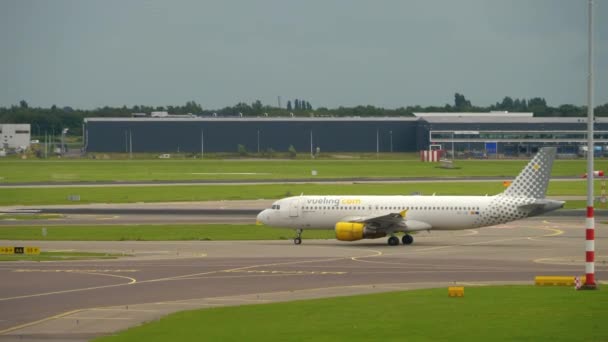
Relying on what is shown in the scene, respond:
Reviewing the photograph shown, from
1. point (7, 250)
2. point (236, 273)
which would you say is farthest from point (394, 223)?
point (7, 250)

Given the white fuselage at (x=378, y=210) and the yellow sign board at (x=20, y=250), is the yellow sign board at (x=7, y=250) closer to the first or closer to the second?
the yellow sign board at (x=20, y=250)

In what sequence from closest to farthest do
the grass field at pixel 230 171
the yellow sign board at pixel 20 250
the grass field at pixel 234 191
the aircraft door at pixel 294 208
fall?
the yellow sign board at pixel 20 250 < the aircraft door at pixel 294 208 < the grass field at pixel 234 191 < the grass field at pixel 230 171

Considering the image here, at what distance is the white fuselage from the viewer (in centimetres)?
6294

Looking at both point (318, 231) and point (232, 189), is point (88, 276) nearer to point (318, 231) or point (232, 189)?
point (318, 231)

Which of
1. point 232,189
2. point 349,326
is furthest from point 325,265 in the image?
point 232,189

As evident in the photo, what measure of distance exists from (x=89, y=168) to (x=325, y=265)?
124400 millimetres

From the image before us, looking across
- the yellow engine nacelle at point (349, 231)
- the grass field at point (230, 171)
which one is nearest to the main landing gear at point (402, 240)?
the yellow engine nacelle at point (349, 231)

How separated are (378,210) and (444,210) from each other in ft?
13.3

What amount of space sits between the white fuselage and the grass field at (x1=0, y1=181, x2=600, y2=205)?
3575 cm

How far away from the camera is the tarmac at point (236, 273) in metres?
37.4

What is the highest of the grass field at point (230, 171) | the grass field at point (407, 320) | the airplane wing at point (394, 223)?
the grass field at point (230, 171)

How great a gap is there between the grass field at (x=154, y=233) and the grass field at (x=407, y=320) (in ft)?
103

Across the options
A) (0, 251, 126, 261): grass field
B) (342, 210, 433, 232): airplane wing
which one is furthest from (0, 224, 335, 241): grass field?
(0, 251, 126, 261): grass field

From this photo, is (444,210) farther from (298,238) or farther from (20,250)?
(20,250)
